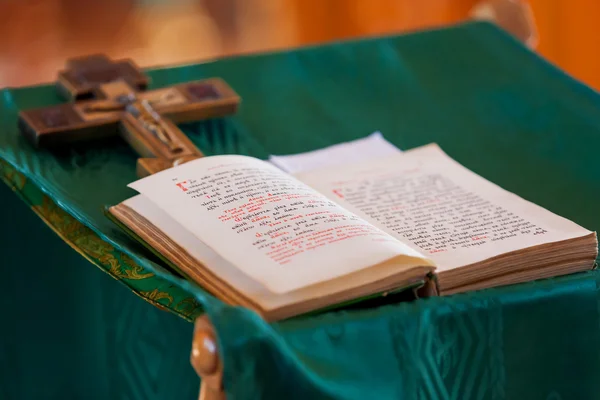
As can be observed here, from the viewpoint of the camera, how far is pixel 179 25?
3424 mm

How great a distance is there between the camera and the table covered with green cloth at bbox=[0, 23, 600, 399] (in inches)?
33.8

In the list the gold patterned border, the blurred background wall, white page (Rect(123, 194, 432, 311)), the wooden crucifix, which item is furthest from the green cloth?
the blurred background wall

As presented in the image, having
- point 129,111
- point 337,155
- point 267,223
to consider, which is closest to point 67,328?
point 129,111

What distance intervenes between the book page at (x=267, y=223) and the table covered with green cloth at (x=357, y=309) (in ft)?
0.15

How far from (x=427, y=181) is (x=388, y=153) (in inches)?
5.5

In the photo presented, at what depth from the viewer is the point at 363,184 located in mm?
1181

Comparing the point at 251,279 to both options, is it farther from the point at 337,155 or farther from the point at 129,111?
the point at 129,111

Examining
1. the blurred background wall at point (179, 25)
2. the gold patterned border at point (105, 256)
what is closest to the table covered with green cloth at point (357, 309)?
the gold patterned border at point (105, 256)

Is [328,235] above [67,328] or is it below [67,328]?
above

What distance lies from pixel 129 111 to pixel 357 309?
0.61 metres

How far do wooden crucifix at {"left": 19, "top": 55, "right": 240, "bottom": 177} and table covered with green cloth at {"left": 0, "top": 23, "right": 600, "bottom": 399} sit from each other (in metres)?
0.03

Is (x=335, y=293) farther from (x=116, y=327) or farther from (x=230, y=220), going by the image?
(x=116, y=327)

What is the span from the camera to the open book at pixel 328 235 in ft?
2.90

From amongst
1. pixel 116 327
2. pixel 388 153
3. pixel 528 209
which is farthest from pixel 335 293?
pixel 116 327
